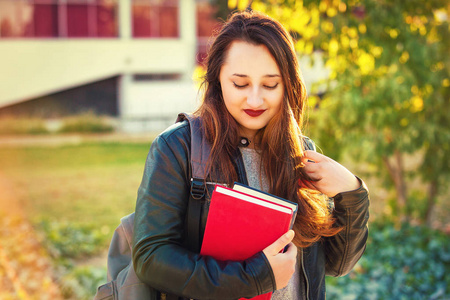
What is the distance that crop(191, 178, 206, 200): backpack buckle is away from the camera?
1439mm

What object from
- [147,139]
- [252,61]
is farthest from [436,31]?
[147,139]

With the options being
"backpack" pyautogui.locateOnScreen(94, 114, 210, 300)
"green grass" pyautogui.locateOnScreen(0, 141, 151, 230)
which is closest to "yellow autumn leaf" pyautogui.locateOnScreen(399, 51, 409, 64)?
"backpack" pyautogui.locateOnScreen(94, 114, 210, 300)

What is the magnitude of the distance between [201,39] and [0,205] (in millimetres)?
14847

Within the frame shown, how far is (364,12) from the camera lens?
4520 mm

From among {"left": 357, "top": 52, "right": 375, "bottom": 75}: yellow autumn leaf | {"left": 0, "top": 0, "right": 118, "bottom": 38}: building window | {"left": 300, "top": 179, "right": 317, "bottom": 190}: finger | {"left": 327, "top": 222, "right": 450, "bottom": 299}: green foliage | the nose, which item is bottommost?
{"left": 327, "top": 222, "right": 450, "bottom": 299}: green foliage

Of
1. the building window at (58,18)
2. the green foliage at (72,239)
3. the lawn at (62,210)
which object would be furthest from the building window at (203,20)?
the green foliage at (72,239)

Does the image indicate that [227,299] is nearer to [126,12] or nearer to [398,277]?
[398,277]

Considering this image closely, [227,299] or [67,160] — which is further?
[67,160]

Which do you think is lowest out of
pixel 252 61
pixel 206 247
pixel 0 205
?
pixel 0 205

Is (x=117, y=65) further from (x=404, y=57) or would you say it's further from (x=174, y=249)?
(x=174, y=249)

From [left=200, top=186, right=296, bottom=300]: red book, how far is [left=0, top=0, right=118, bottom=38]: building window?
1944 cm

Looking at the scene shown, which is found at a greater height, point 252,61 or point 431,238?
point 252,61

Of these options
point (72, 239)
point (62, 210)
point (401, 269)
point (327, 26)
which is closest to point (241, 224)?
point (401, 269)

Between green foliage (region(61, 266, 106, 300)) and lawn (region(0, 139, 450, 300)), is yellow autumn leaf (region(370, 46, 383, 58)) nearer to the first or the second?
lawn (region(0, 139, 450, 300))
